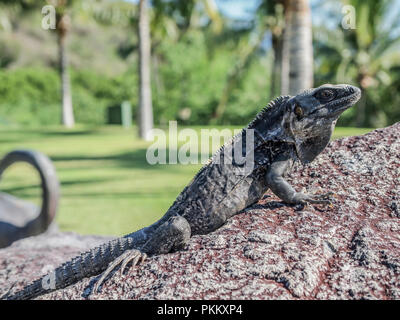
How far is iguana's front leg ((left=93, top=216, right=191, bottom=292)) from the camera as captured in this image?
120 inches

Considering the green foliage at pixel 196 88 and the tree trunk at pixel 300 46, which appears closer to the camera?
the tree trunk at pixel 300 46

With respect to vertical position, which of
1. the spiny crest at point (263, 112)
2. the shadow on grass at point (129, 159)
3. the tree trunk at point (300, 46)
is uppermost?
the tree trunk at point (300, 46)

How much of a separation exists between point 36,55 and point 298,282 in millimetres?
60042

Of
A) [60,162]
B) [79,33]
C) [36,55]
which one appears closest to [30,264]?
[60,162]

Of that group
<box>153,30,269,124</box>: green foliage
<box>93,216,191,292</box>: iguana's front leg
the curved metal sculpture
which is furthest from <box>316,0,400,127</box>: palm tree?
<box>93,216,191,292</box>: iguana's front leg

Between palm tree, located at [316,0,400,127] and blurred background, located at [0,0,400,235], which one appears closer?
blurred background, located at [0,0,400,235]

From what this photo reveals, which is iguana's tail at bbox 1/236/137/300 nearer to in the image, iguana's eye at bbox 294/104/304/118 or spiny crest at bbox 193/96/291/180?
spiny crest at bbox 193/96/291/180

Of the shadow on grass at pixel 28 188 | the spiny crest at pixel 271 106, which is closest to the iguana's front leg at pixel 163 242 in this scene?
the spiny crest at pixel 271 106

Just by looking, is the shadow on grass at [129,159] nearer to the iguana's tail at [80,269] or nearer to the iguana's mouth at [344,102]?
the iguana's tail at [80,269]

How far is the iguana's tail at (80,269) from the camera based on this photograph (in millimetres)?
3268

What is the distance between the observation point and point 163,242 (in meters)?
3.10

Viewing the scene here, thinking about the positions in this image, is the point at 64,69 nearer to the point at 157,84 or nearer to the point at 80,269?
the point at 157,84

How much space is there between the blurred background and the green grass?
1.6 inches

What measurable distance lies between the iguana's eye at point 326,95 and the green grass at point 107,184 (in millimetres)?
2596
